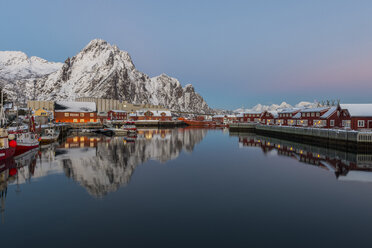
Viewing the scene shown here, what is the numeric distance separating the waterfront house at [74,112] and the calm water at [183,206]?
Answer: 3156 inches

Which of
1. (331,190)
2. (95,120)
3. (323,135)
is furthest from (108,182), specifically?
(95,120)

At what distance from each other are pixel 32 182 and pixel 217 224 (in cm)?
1701

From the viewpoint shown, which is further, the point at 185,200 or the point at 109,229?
the point at 185,200

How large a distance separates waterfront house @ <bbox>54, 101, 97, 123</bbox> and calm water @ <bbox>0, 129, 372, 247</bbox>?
80.2 metres

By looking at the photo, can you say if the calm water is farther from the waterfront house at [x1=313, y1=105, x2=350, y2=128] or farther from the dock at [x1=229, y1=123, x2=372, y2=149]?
the waterfront house at [x1=313, y1=105, x2=350, y2=128]

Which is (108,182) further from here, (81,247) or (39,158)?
(39,158)

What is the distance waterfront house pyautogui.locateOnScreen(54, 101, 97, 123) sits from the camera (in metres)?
101

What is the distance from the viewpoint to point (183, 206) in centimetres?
1538

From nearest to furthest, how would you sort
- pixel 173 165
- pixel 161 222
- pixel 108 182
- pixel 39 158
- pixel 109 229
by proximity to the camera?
pixel 109 229 → pixel 161 222 → pixel 108 182 → pixel 173 165 → pixel 39 158

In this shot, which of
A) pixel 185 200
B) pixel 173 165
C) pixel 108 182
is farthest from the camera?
pixel 173 165

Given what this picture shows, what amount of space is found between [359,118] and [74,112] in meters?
99.9

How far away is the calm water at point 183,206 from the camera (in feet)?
37.1

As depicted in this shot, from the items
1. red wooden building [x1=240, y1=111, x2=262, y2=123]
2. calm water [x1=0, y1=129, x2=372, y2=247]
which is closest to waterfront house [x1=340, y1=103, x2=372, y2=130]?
calm water [x1=0, y1=129, x2=372, y2=247]

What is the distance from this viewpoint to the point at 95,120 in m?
108
